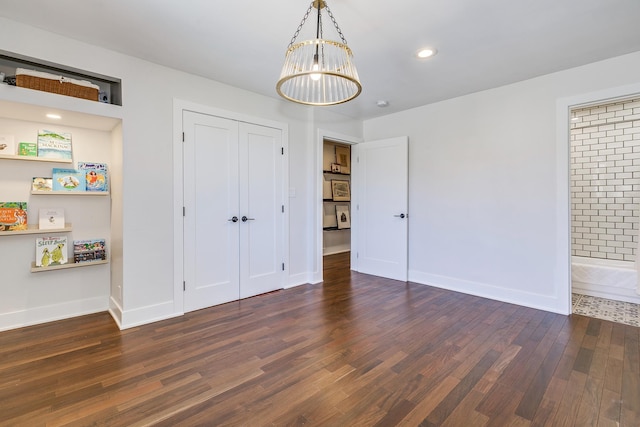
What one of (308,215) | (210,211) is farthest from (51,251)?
(308,215)

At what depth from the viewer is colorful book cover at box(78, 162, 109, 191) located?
3.07m

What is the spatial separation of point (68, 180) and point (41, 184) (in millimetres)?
203

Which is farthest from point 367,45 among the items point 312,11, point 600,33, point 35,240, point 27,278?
point 27,278

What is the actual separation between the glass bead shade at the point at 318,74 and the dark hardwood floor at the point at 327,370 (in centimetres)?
187

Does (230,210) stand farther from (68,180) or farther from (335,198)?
(335,198)

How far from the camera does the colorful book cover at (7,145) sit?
269cm

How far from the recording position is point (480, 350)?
2.40 metres

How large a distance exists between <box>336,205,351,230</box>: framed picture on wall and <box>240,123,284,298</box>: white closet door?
9.43 feet

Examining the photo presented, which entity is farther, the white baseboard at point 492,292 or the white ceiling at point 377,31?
the white baseboard at point 492,292

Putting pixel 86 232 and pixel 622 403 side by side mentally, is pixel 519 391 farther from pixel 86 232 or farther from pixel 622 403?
pixel 86 232

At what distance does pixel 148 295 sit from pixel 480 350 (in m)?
3.00

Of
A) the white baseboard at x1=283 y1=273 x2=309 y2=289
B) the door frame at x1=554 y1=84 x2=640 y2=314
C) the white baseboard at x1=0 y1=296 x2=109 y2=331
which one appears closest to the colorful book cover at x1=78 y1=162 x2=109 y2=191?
the white baseboard at x1=0 y1=296 x2=109 y2=331

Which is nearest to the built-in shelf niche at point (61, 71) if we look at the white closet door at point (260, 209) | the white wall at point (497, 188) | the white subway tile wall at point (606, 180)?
the white closet door at point (260, 209)

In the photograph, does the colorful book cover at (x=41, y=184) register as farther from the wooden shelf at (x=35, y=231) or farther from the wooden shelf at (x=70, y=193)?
the wooden shelf at (x=35, y=231)
